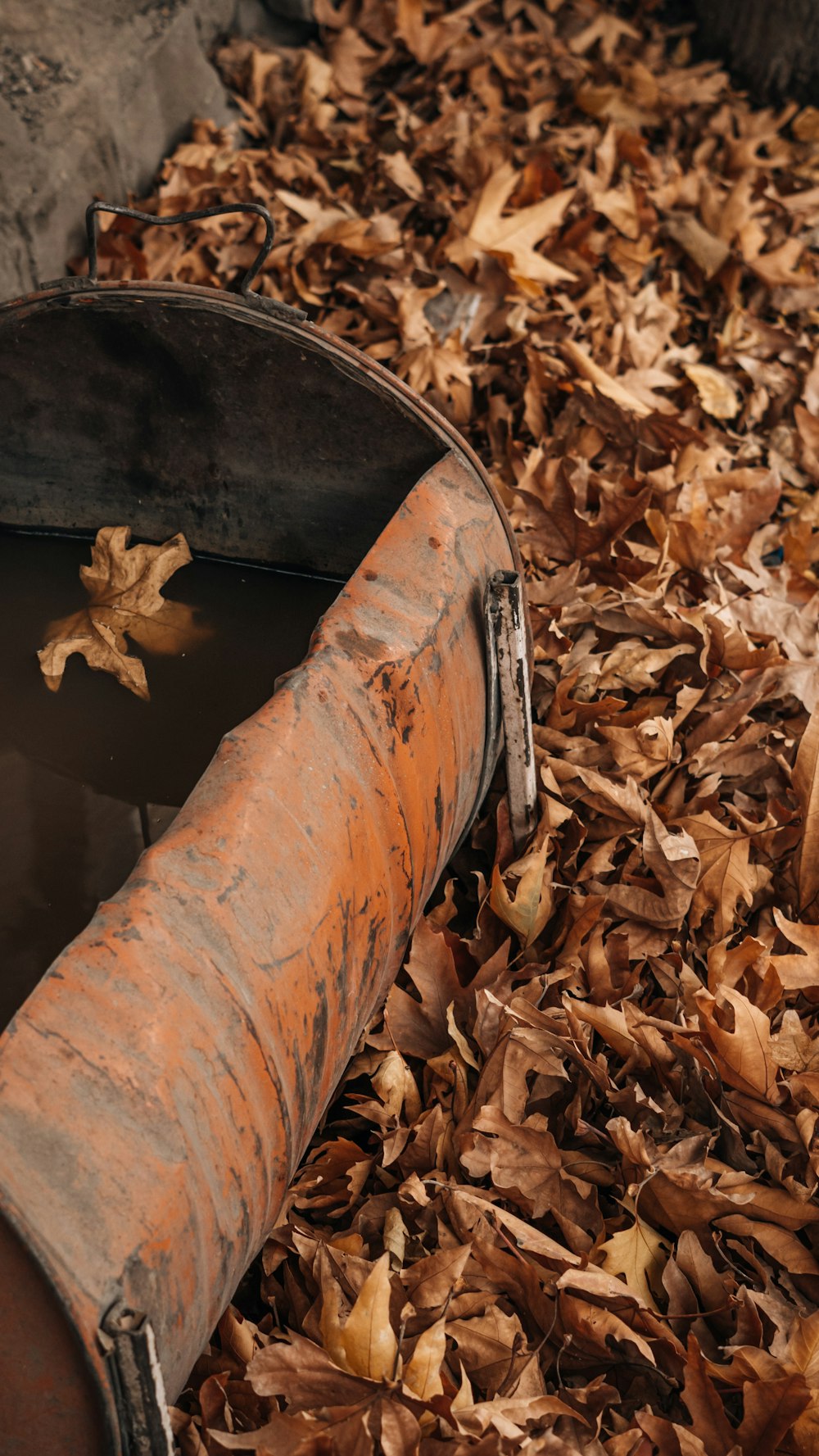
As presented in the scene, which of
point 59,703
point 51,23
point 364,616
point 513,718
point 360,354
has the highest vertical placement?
point 51,23

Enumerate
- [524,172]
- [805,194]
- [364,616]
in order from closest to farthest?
→ [364,616] → [524,172] → [805,194]

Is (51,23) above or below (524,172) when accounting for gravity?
above

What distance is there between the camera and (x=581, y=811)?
2086 millimetres

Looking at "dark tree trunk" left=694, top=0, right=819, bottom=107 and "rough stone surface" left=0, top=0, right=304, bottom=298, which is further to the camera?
"dark tree trunk" left=694, top=0, right=819, bottom=107

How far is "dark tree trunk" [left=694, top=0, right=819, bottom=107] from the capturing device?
3949 mm

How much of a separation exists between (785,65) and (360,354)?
3188 millimetres

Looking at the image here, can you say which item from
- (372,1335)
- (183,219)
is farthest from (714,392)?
(372,1335)

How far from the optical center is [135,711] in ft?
7.29

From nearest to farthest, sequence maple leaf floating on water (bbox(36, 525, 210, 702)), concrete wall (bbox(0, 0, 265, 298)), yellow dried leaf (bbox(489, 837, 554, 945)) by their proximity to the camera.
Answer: yellow dried leaf (bbox(489, 837, 554, 945))
maple leaf floating on water (bbox(36, 525, 210, 702))
concrete wall (bbox(0, 0, 265, 298))

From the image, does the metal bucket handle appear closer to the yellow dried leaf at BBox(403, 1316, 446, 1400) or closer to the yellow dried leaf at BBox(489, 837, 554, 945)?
the yellow dried leaf at BBox(489, 837, 554, 945)

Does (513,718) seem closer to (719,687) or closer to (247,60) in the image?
(719,687)

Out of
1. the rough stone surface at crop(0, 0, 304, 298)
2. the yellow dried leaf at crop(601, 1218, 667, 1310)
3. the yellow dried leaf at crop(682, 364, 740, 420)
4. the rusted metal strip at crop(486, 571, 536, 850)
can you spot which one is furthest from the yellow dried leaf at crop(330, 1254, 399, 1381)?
the rough stone surface at crop(0, 0, 304, 298)

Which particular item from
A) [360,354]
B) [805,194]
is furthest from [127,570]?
[805,194]

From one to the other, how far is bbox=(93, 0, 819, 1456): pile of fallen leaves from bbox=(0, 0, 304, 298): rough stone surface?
126 millimetres
